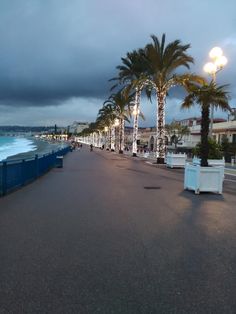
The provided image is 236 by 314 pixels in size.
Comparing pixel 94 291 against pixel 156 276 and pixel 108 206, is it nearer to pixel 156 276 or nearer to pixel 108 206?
pixel 156 276

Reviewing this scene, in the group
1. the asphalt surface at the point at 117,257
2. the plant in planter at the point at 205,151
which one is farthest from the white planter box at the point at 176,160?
the asphalt surface at the point at 117,257

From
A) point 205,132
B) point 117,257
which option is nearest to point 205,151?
point 205,132

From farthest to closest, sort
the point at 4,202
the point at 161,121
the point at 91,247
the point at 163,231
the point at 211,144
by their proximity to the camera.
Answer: the point at 161,121 < the point at 211,144 < the point at 4,202 < the point at 163,231 < the point at 91,247

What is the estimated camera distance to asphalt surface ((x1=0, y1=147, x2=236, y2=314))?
13.9 feet

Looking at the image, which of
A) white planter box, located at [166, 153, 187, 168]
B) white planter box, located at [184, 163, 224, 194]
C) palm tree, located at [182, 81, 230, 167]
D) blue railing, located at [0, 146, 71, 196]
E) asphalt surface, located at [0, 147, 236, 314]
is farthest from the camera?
white planter box, located at [166, 153, 187, 168]

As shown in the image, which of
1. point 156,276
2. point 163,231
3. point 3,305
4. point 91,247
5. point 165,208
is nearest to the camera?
point 3,305

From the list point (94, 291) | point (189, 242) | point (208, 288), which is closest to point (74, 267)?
point (94, 291)

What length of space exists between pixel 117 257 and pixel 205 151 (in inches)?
365

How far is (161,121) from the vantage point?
33188mm

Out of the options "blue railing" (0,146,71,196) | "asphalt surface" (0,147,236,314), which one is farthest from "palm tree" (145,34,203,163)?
"asphalt surface" (0,147,236,314)

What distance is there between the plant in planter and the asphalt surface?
2.49 metres

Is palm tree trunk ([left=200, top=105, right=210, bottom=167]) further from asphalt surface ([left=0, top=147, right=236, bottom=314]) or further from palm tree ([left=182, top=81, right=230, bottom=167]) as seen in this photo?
asphalt surface ([left=0, top=147, right=236, bottom=314])

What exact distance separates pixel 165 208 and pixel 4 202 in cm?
448

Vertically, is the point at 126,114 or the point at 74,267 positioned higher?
the point at 126,114
